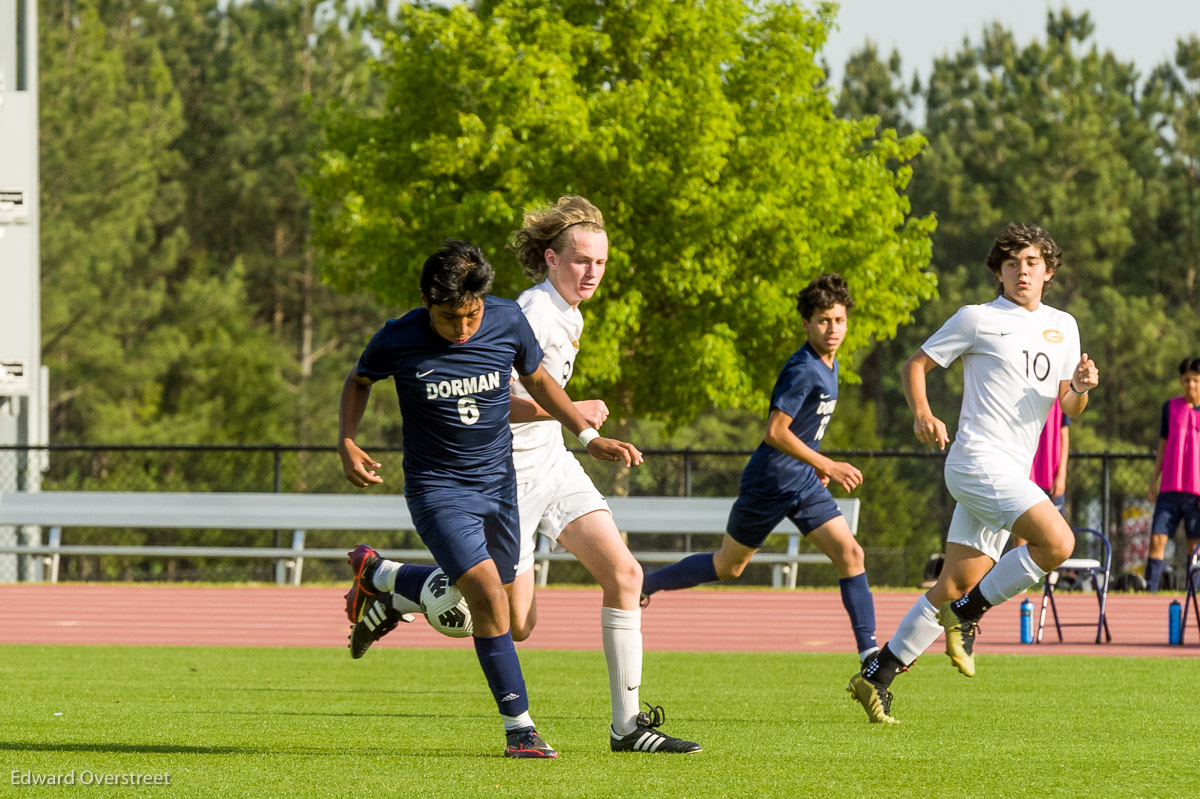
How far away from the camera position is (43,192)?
4325 cm

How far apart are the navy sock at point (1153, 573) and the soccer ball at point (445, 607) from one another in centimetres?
1133

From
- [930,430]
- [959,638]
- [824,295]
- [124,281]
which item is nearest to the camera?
[930,430]

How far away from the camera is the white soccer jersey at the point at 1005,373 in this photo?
24.3 ft

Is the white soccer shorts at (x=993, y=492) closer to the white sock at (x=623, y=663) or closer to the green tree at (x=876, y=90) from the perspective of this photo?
the white sock at (x=623, y=663)

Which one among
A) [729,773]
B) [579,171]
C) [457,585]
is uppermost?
[579,171]

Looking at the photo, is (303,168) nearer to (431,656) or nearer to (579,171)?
(579,171)

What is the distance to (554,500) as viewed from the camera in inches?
267

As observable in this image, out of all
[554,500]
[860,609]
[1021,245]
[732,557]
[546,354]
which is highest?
[1021,245]

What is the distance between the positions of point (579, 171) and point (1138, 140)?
98.7 ft

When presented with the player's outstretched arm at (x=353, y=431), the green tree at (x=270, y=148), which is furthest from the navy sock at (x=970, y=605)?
the green tree at (x=270, y=148)

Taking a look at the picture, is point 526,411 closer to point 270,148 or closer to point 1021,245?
point 1021,245

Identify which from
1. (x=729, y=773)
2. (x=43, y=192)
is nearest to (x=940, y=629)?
(x=729, y=773)

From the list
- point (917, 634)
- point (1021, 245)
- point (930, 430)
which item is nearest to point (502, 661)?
point (917, 634)

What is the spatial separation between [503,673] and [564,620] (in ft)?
29.9
